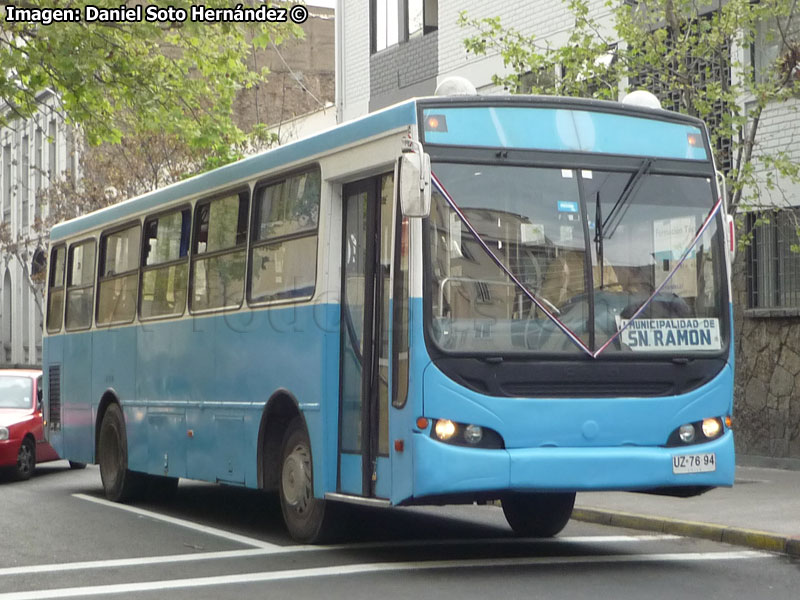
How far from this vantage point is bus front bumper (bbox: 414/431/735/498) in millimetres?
9203

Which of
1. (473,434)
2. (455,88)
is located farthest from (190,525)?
(455,88)

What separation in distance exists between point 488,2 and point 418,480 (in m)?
16.4

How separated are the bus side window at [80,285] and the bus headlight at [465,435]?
8.21 m

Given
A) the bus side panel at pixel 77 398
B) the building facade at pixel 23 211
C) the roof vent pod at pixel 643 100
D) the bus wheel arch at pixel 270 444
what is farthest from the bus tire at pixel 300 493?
the building facade at pixel 23 211

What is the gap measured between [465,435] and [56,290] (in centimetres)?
988

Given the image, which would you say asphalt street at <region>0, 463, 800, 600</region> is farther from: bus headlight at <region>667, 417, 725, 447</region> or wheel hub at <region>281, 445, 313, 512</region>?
bus headlight at <region>667, 417, 725, 447</region>

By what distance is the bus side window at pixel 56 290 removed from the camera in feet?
58.3

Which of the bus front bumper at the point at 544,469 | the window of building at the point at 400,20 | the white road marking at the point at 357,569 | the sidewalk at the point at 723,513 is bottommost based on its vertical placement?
the white road marking at the point at 357,569

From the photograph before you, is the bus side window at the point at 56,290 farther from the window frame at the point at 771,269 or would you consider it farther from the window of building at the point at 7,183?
the window of building at the point at 7,183

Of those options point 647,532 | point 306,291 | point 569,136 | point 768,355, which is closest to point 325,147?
point 306,291

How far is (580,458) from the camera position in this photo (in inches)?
371

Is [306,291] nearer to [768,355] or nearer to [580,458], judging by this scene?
[580,458]

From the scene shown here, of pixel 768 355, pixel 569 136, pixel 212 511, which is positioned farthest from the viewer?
pixel 768 355

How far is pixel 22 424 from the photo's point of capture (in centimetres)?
1945
